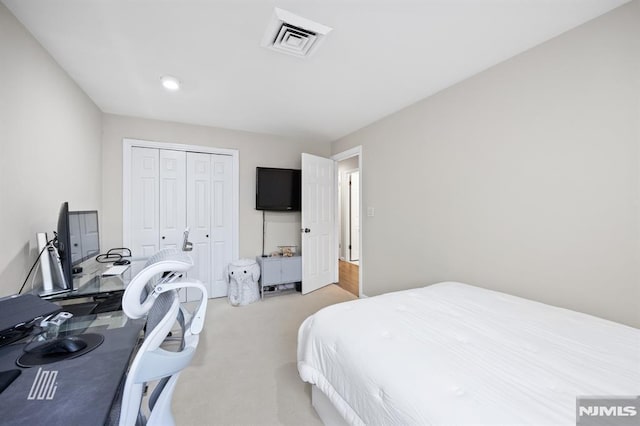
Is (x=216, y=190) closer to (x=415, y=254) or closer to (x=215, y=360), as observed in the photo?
(x=215, y=360)

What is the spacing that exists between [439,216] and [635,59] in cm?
151

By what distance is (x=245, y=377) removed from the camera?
1.92 meters

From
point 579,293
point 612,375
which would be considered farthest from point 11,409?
point 579,293

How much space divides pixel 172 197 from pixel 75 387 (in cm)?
305

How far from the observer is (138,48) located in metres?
1.83

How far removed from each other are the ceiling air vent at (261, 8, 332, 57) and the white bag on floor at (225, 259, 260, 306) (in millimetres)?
2642

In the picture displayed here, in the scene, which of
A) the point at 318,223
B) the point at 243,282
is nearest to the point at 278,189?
the point at 318,223

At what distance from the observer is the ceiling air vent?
5.01ft

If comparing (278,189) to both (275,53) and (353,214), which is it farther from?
(353,214)

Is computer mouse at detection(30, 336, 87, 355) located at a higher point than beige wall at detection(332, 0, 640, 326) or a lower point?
lower

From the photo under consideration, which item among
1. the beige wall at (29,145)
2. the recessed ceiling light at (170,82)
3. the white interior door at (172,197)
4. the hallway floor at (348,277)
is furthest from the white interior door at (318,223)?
the beige wall at (29,145)

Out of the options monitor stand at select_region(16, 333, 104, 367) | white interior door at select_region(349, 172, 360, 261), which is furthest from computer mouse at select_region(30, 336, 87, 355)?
white interior door at select_region(349, 172, 360, 261)

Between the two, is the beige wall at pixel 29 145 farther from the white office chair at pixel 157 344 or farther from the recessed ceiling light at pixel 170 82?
the white office chair at pixel 157 344

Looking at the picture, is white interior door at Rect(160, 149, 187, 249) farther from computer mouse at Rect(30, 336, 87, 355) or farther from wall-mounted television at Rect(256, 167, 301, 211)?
computer mouse at Rect(30, 336, 87, 355)
